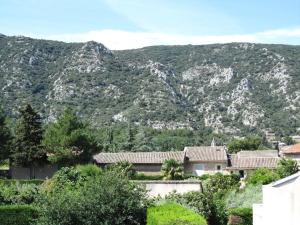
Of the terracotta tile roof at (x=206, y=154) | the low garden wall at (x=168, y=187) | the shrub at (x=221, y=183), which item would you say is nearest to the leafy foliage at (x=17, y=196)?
the low garden wall at (x=168, y=187)

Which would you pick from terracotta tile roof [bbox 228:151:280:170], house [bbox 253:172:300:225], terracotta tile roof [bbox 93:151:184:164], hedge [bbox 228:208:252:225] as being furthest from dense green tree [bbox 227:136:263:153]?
house [bbox 253:172:300:225]

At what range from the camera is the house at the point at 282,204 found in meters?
18.6

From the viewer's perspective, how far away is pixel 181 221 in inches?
746

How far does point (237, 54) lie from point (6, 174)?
111 m

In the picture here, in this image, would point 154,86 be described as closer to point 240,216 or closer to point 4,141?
point 4,141

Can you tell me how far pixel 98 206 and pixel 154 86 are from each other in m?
117

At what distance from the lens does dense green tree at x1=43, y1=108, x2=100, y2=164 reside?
212 feet

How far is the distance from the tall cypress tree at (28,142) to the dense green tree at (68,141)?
108 centimetres

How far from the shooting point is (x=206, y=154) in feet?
253

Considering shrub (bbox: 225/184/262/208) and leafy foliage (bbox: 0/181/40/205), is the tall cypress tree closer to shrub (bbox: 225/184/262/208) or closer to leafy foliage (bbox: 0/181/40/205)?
leafy foliage (bbox: 0/181/40/205)

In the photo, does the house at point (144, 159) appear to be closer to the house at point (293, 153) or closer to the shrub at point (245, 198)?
the house at point (293, 153)

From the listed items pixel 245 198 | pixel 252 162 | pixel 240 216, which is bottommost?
pixel 252 162

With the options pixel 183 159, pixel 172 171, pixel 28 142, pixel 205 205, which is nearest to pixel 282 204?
pixel 205 205

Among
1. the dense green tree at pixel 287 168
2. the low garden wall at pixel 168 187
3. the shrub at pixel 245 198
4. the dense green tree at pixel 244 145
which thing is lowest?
the dense green tree at pixel 244 145
